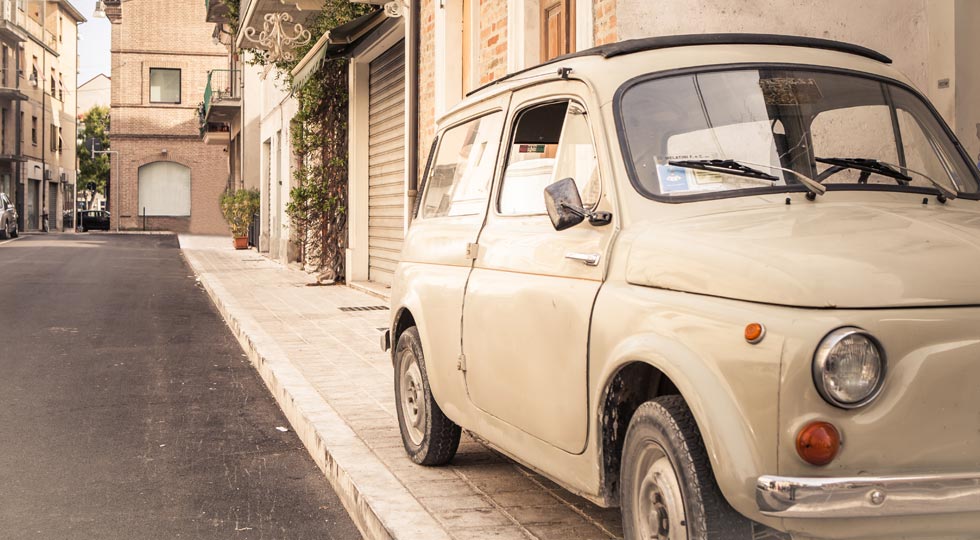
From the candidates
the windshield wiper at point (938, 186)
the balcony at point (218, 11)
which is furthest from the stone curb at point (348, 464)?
the balcony at point (218, 11)

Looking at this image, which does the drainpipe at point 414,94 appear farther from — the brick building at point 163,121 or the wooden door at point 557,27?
the brick building at point 163,121

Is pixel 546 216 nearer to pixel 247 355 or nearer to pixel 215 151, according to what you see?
pixel 247 355

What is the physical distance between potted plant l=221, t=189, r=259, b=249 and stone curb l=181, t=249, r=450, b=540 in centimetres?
2311

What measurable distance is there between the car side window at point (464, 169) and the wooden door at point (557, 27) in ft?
11.3

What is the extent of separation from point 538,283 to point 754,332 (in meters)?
1.34

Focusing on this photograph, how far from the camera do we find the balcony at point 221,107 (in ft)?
124

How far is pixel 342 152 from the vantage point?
1834 cm

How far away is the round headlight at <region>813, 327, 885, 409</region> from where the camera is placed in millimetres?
2689

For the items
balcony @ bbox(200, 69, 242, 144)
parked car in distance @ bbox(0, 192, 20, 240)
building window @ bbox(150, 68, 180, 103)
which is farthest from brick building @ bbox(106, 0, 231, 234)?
parked car in distance @ bbox(0, 192, 20, 240)

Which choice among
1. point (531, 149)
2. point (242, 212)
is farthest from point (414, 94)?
point (242, 212)

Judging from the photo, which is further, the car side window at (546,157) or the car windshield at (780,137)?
the car side window at (546,157)

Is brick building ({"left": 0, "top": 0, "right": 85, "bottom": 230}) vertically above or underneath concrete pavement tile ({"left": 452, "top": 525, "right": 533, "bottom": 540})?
above

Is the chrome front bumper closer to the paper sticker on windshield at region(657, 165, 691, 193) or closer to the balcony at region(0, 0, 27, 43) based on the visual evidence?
the paper sticker on windshield at region(657, 165, 691, 193)

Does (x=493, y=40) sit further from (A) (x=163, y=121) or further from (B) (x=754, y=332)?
(A) (x=163, y=121)
